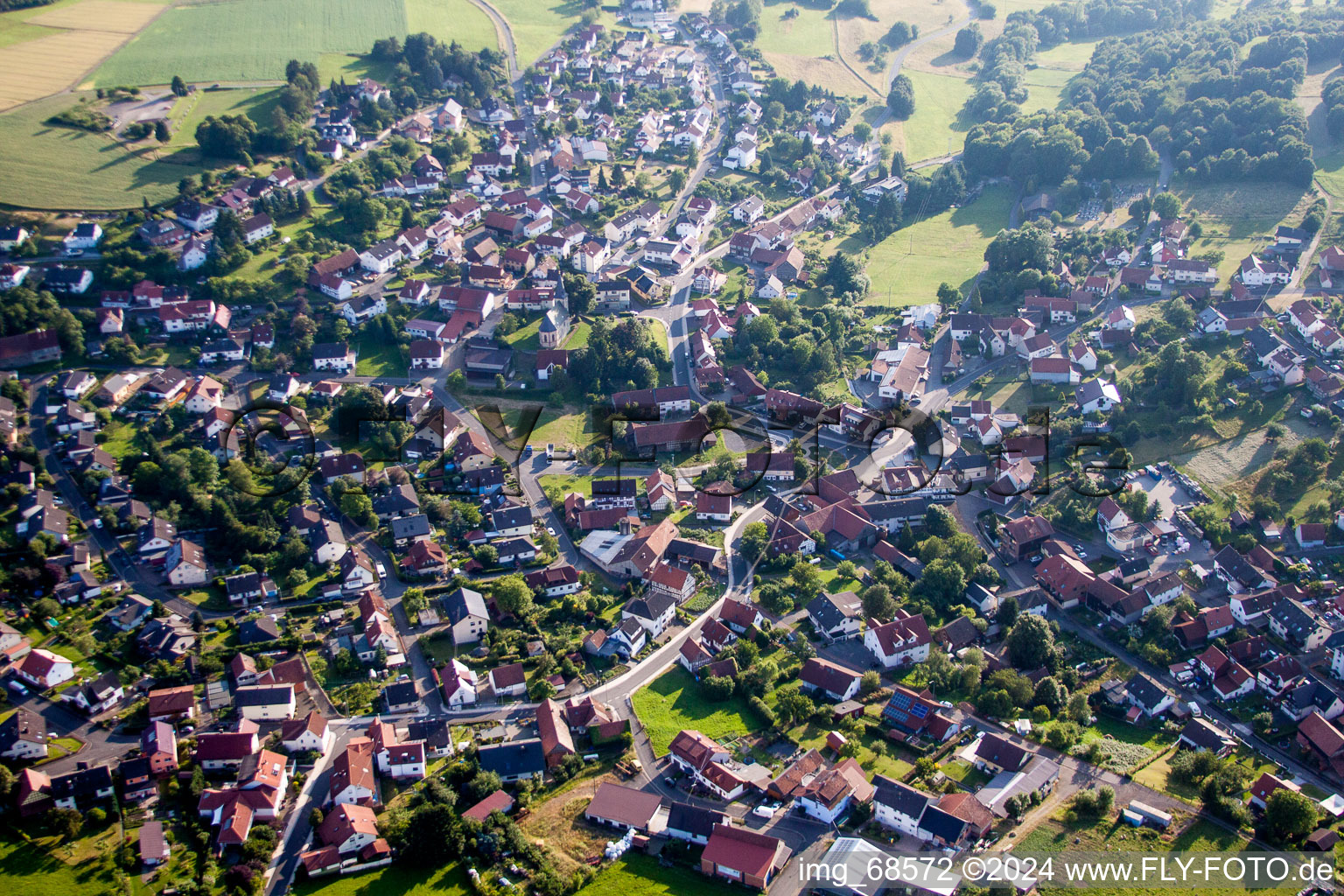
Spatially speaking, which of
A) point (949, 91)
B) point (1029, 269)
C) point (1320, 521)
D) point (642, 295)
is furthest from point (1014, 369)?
point (949, 91)

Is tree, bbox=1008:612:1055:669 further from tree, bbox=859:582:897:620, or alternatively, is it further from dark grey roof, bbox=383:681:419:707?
dark grey roof, bbox=383:681:419:707

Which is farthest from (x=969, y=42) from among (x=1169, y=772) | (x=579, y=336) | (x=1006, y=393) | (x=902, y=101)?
(x=1169, y=772)

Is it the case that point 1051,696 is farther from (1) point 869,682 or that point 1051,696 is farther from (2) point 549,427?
(2) point 549,427

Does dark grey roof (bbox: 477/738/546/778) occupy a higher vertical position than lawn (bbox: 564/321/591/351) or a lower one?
lower

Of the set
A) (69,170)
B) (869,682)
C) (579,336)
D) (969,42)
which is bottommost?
(869,682)

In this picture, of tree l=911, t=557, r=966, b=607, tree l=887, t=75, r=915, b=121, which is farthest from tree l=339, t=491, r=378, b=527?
tree l=887, t=75, r=915, b=121

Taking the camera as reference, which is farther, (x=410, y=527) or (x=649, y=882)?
(x=410, y=527)

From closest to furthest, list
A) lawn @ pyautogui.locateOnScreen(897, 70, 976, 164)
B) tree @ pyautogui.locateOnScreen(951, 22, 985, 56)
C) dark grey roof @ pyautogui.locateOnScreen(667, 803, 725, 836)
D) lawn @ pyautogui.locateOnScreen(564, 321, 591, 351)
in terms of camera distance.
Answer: dark grey roof @ pyautogui.locateOnScreen(667, 803, 725, 836) → lawn @ pyautogui.locateOnScreen(564, 321, 591, 351) → lawn @ pyautogui.locateOnScreen(897, 70, 976, 164) → tree @ pyautogui.locateOnScreen(951, 22, 985, 56)

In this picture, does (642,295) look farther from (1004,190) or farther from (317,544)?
(1004,190)
